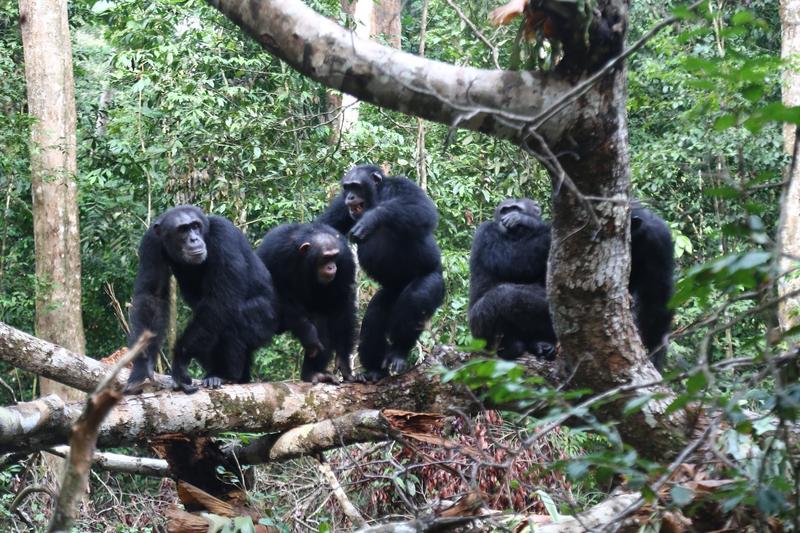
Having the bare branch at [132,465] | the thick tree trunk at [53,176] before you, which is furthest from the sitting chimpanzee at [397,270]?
the thick tree trunk at [53,176]

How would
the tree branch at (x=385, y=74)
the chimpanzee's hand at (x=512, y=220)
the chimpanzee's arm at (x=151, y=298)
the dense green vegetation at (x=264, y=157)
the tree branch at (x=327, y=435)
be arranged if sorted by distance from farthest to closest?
the dense green vegetation at (x=264, y=157) < the chimpanzee's hand at (x=512, y=220) < the chimpanzee's arm at (x=151, y=298) < the tree branch at (x=327, y=435) < the tree branch at (x=385, y=74)

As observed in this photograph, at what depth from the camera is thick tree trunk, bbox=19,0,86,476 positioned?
13.1 meters

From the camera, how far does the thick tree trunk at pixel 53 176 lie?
13094mm

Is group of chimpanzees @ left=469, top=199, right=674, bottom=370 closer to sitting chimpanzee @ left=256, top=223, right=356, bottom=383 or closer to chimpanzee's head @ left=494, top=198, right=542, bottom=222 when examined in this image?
chimpanzee's head @ left=494, top=198, right=542, bottom=222

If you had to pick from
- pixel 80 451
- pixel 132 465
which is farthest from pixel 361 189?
pixel 80 451

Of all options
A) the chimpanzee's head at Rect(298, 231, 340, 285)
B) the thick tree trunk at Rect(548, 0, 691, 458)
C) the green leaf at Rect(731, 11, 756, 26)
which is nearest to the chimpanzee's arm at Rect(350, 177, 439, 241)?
the chimpanzee's head at Rect(298, 231, 340, 285)

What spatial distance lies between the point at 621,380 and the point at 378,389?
204cm

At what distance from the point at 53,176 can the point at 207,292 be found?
22.1 ft

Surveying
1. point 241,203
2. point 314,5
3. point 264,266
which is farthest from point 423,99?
point 314,5

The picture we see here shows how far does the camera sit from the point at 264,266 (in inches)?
311

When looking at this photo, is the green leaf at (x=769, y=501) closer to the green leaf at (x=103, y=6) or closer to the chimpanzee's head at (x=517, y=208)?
the chimpanzee's head at (x=517, y=208)

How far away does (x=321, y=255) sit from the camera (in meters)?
7.71

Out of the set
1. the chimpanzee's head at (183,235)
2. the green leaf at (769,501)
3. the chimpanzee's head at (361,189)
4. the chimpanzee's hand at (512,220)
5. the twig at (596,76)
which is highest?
the chimpanzee's head at (361,189)

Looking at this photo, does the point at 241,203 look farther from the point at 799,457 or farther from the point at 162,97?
the point at 799,457
